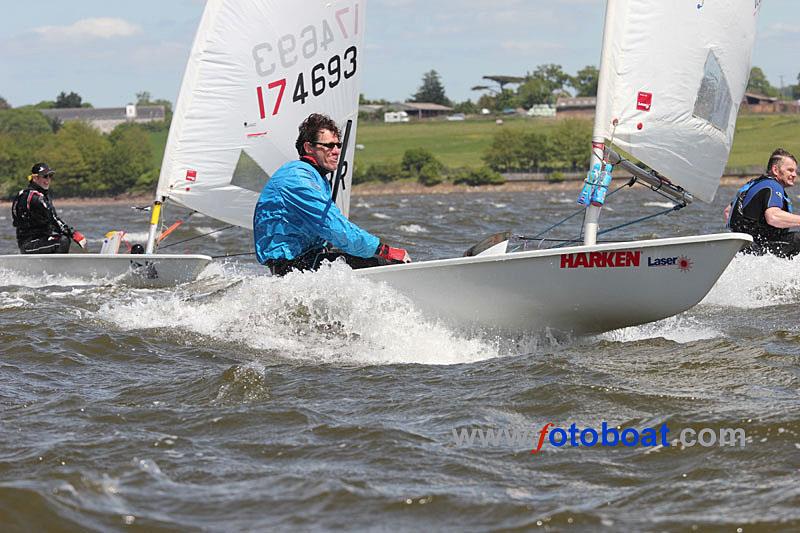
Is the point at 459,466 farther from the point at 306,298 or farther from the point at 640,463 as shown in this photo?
the point at 306,298

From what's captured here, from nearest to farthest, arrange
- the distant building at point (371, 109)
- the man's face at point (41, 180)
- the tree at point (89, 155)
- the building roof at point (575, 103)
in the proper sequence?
the man's face at point (41, 180)
the tree at point (89, 155)
the building roof at point (575, 103)
the distant building at point (371, 109)

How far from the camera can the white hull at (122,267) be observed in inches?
424

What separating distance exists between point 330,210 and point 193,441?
253cm

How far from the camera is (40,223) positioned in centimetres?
1164

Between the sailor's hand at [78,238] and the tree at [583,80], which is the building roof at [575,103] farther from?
the sailor's hand at [78,238]

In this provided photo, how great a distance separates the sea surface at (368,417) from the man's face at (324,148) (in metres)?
0.79

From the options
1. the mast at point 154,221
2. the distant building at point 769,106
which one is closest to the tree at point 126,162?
the distant building at point 769,106

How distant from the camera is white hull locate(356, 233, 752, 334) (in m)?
5.89

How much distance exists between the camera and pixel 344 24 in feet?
34.1

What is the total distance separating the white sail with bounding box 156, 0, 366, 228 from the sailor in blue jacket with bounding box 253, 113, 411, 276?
142 inches

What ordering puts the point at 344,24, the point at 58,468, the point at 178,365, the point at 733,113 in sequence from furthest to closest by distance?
1. the point at 344,24
2. the point at 733,113
3. the point at 178,365
4. the point at 58,468

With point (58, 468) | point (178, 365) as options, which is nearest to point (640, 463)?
point (58, 468)

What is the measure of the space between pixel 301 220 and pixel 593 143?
1.99 metres

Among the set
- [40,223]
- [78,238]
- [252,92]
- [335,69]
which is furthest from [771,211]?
[40,223]
